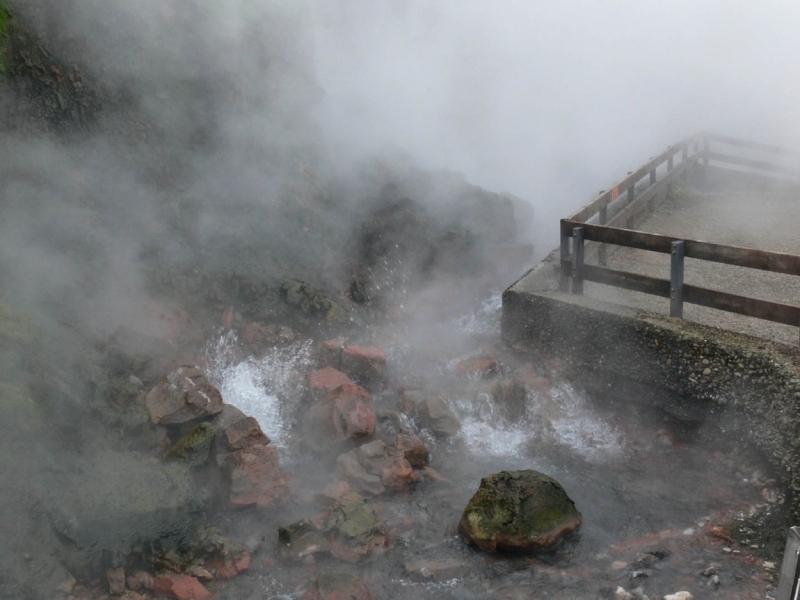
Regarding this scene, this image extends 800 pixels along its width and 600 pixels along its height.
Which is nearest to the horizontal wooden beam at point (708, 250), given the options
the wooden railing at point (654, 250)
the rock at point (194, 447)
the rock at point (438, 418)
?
→ the wooden railing at point (654, 250)

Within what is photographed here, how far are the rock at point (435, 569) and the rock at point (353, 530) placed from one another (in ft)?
0.70

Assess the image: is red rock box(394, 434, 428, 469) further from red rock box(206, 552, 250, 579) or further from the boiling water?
red rock box(206, 552, 250, 579)

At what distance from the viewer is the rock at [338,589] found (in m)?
3.41

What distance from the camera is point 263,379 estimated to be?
18.5 feet

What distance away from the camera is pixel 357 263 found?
709 cm

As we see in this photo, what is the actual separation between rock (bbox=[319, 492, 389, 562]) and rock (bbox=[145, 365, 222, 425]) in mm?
1278

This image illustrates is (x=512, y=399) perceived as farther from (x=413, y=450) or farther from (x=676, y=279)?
(x=676, y=279)

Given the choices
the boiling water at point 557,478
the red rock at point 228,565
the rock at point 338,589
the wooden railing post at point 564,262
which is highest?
the wooden railing post at point 564,262

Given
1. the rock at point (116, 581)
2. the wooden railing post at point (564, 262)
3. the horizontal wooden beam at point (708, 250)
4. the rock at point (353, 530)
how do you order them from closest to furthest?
the rock at point (116, 581) → the rock at point (353, 530) → the horizontal wooden beam at point (708, 250) → the wooden railing post at point (564, 262)

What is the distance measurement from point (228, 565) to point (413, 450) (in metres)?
1.42

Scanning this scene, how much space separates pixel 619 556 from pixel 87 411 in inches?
131

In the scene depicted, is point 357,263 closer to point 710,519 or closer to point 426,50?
point 710,519

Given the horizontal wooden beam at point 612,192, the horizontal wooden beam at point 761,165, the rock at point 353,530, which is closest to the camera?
the rock at point 353,530

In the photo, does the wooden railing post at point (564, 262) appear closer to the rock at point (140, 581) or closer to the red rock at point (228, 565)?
the red rock at point (228, 565)
